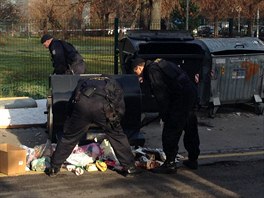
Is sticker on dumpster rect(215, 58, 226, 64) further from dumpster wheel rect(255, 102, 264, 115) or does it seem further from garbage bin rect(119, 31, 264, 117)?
dumpster wheel rect(255, 102, 264, 115)

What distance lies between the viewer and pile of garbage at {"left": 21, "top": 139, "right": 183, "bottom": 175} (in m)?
5.94

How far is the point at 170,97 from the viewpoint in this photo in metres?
5.84

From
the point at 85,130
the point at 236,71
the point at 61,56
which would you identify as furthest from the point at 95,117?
the point at 236,71

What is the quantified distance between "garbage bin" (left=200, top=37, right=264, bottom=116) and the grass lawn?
2654 mm

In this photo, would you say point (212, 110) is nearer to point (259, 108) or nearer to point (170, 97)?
point (259, 108)

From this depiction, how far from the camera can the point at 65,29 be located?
11.1m

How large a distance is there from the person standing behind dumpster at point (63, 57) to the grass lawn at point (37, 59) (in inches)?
107

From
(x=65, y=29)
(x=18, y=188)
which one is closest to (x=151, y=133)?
(x=18, y=188)

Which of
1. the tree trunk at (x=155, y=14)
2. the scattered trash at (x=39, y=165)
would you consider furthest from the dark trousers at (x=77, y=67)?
the tree trunk at (x=155, y=14)

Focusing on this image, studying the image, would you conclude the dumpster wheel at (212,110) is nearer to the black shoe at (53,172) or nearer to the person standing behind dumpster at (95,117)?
the person standing behind dumpster at (95,117)

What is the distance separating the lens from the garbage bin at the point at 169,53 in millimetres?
8750

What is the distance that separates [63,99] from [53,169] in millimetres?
1107

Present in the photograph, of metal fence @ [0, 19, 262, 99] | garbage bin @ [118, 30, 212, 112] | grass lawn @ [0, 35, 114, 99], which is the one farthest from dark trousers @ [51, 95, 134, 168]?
grass lawn @ [0, 35, 114, 99]

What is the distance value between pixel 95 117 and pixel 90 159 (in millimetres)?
840
